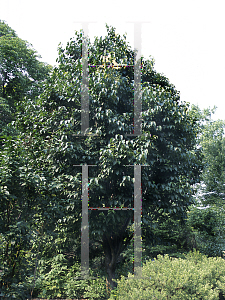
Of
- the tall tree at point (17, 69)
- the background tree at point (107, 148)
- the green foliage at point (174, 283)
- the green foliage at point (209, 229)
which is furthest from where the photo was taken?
the tall tree at point (17, 69)

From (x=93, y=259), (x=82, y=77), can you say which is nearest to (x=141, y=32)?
(x=82, y=77)

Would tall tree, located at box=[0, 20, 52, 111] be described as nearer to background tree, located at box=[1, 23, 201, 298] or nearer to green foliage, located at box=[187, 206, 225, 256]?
background tree, located at box=[1, 23, 201, 298]

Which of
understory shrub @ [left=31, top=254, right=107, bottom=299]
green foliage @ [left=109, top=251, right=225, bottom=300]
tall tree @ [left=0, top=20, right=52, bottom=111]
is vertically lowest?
understory shrub @ [left=31, top=254, right=107, bottom=299]

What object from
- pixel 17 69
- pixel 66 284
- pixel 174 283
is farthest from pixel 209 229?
pixel 17 69

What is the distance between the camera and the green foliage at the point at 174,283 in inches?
128

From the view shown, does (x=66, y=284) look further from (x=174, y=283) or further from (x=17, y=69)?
(x=17, y=69)

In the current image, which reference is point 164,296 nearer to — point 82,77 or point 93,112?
point 93,112

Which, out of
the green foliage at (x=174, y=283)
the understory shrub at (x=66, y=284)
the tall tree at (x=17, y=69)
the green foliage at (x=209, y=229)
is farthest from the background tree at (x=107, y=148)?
the tall tree at (x=17, y=69)

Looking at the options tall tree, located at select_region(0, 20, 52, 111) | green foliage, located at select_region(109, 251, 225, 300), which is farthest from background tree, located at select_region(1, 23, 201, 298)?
tall tree, located at select_region(0, 20, 52, 111)

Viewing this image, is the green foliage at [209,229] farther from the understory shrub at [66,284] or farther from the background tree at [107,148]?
the understory shrub at [66,284]

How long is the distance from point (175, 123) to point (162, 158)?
877 millimetres

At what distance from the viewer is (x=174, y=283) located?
11.0 feet

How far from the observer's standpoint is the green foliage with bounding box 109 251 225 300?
128 inches

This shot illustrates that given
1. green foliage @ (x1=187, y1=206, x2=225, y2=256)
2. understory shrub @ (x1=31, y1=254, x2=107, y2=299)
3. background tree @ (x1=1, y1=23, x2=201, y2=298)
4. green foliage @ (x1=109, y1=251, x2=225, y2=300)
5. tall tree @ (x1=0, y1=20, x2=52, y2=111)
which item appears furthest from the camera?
tall tree @ (x1=0, y1=20, x2=52, y2=111)
